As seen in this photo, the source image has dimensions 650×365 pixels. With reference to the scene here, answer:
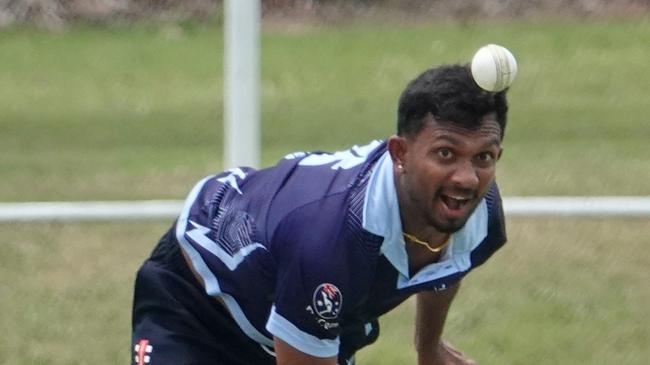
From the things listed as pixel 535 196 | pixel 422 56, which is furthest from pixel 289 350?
pixel 422 56

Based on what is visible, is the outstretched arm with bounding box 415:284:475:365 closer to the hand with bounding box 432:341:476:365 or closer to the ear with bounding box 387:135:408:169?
the hand with bounding box 432:341:476:365

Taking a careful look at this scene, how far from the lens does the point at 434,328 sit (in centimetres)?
374

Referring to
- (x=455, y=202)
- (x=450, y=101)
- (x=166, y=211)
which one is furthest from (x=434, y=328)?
(x=166, y=211)

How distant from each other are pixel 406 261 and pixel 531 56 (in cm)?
757

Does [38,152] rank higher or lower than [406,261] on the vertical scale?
lower

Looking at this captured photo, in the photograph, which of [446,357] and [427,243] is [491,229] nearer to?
[427,243]

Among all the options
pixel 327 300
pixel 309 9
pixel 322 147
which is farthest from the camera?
pixel 309 9

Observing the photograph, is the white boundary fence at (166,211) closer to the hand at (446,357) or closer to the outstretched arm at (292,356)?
the hand at (446,357)

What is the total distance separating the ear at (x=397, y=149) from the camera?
9.87ft

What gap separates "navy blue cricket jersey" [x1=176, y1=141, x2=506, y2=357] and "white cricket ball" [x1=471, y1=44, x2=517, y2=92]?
301 millimetres

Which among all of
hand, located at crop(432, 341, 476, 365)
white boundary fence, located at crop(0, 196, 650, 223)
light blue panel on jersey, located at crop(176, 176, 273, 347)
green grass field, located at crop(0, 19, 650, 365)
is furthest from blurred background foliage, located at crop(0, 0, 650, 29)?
light blue panel on jersey, located at crop(176, 176, 273, 347)

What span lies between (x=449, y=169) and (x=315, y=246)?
32 cm

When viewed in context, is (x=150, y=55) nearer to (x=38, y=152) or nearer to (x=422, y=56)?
(x=422, y=56)

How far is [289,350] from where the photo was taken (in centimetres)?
314
